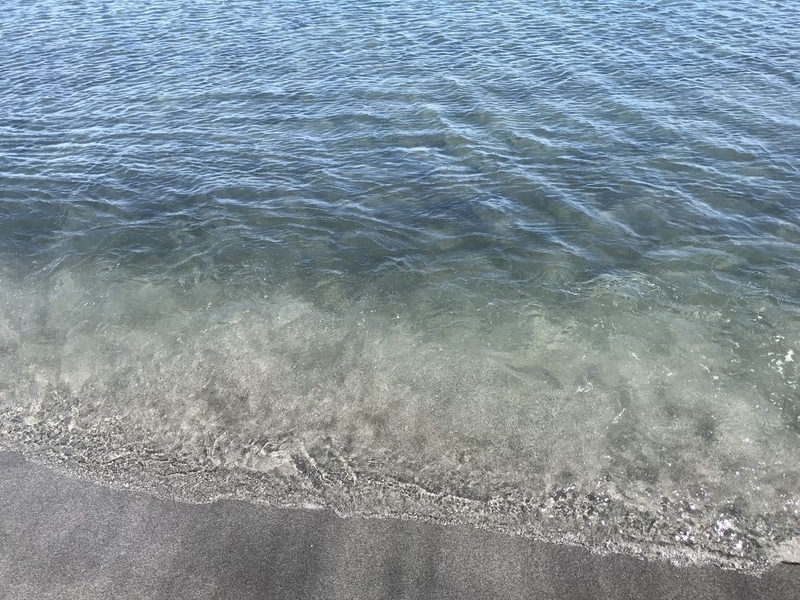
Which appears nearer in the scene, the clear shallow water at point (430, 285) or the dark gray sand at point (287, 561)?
the dark gray sand at point (287, 561)

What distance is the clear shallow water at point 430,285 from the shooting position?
42.3ft

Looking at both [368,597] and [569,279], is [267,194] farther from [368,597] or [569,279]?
[368,597]

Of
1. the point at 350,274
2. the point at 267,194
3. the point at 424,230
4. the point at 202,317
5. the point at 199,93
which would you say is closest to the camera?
the point at 202,317

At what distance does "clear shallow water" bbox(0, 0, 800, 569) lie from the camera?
42.3 feet

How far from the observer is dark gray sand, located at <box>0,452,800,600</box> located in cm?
1069

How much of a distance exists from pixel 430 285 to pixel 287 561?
9446 mm

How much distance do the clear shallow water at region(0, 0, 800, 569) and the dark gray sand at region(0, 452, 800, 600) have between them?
0.50 m

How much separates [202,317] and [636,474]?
12.4m

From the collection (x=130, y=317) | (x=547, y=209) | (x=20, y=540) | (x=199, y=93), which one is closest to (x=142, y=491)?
(x=20, y=540)

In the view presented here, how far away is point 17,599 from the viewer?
10.7 meters

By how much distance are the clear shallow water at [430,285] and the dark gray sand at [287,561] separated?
0.50m

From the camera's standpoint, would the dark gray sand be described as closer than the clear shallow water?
Yes

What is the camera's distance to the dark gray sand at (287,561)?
35.1ft

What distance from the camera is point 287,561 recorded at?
443 inches
